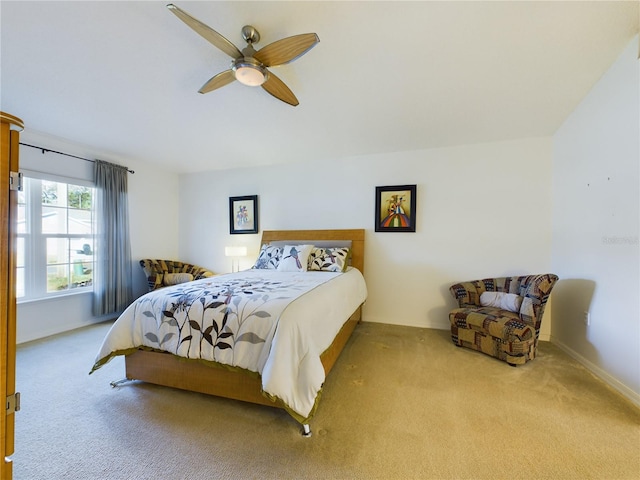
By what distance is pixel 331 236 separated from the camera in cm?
377

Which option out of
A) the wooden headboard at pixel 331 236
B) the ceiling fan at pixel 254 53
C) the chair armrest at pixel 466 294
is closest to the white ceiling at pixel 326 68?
the ceiling fan at pixel 254 53

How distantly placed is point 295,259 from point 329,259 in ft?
1.42

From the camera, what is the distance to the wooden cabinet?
90cm

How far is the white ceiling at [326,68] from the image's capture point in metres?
1.45

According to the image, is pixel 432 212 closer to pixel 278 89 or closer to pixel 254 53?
pixel 278 89

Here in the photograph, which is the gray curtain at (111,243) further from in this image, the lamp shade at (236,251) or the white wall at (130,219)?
the lamp shade at (236,251)

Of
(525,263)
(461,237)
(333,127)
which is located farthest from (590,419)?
(333,127)

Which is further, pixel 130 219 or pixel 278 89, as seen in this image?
pixel 130 219

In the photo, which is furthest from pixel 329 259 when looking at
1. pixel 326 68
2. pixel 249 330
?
pixel 326 68

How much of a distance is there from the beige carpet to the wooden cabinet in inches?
20.1

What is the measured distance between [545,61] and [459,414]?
2511mm

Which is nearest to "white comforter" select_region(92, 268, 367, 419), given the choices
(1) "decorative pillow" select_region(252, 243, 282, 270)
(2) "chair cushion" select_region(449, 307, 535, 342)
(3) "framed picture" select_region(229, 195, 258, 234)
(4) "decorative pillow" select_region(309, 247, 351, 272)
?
(4) "decorative pillow" select_region(309, 247, 351, 272)

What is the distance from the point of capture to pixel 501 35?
1.58m

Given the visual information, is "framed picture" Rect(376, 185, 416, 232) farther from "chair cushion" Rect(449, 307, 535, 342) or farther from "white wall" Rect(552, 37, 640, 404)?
"white wall" Rect(552, 37, 640, 404)
